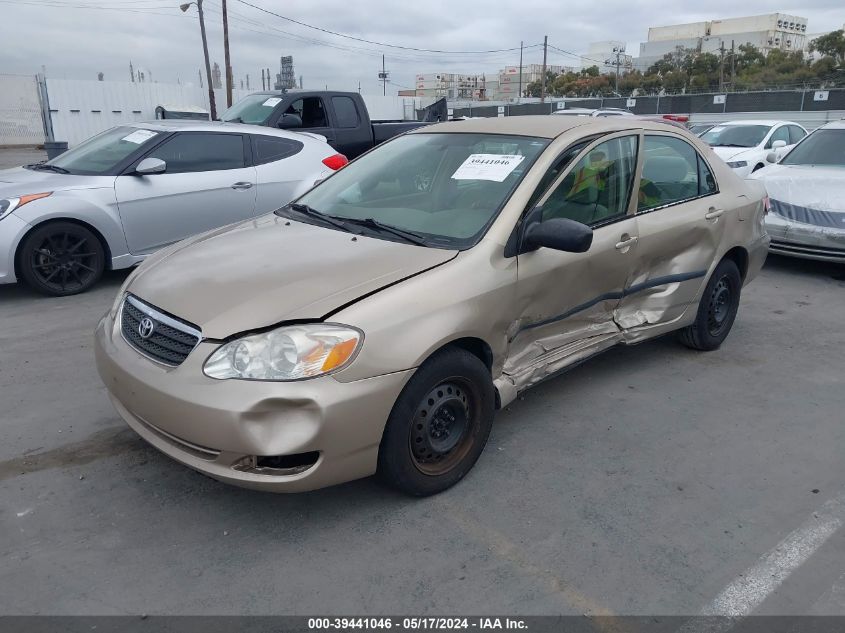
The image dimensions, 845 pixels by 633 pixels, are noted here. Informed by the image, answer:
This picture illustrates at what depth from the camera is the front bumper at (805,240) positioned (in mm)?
6973

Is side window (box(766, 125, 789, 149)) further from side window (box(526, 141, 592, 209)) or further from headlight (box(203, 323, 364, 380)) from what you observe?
headlight (box(203, 323, 364, 380))

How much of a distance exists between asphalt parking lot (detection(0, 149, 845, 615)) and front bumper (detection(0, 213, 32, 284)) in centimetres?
184

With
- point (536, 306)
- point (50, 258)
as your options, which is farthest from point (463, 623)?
point (50, 258)

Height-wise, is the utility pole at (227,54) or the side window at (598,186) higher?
the utility pole at (227,54)

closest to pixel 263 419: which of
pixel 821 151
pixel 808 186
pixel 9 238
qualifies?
pixel 9 238

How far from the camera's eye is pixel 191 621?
2342 millimetres

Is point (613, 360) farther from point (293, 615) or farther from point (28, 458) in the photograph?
point (28, 458)

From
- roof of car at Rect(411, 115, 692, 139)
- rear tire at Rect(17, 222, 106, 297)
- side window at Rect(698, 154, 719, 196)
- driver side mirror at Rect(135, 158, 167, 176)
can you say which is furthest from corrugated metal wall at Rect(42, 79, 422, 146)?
roof of car at Rect(411, 115, 692, 139)

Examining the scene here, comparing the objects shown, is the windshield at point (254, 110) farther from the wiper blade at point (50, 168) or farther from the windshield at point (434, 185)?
the windshield at point (434, 185)

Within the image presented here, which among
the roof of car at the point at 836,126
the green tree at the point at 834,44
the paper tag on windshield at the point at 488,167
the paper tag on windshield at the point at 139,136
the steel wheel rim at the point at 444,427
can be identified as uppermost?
the green tree at the point at 834,44

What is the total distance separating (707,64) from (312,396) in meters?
85.2

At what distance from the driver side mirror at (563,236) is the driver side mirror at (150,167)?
4319 mm

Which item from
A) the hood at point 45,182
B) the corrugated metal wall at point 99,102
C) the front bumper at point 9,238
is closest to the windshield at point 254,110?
the hood at point 45,182

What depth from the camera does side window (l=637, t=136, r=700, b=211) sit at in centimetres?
421
